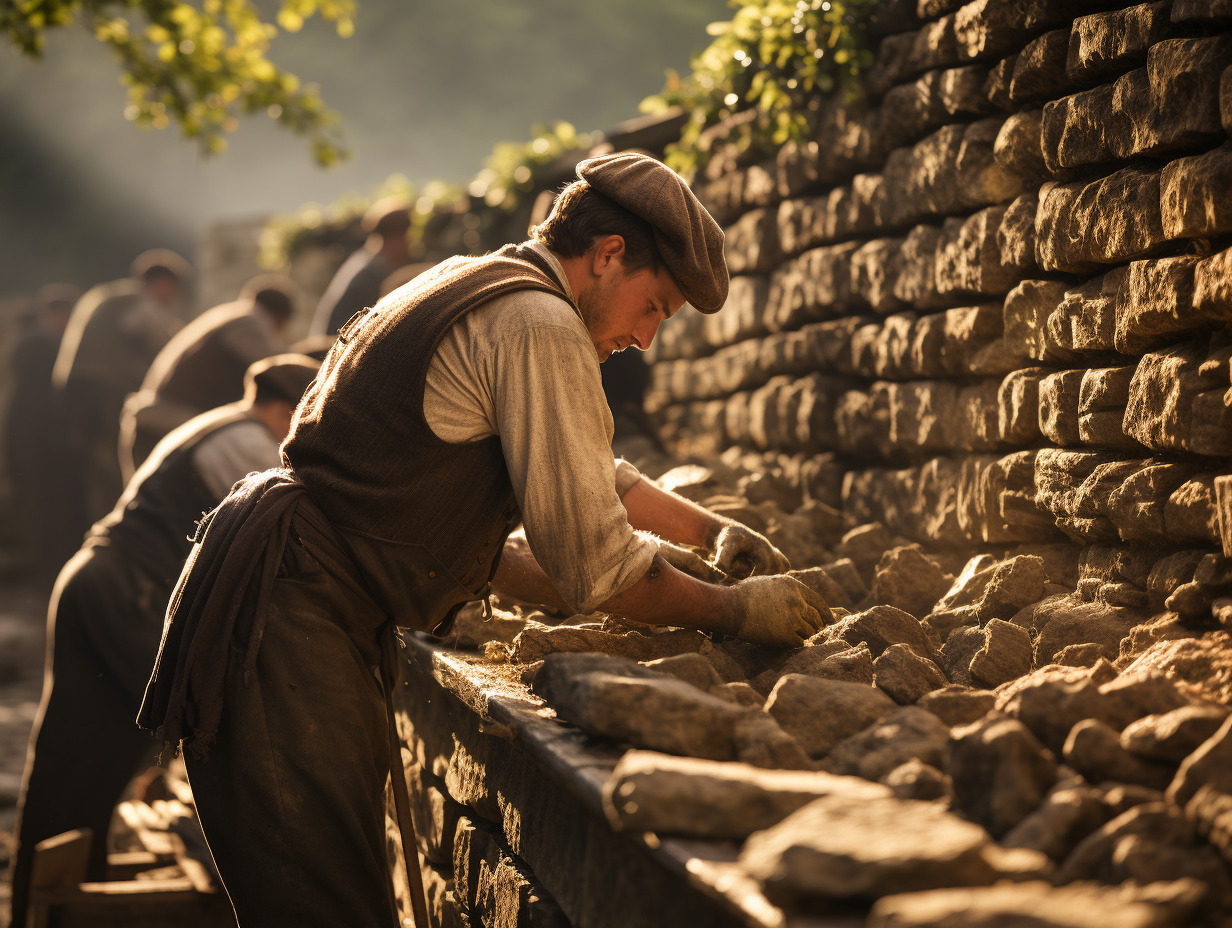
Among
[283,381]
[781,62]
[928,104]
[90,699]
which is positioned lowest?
[90,699]

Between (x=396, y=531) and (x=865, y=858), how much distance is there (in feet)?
4.09

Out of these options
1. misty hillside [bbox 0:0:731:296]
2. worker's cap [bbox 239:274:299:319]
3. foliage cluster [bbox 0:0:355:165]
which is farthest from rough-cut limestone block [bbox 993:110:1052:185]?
misty hillside [bbox 0:0:731:296]

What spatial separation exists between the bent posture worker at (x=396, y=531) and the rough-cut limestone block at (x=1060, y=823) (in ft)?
3.00

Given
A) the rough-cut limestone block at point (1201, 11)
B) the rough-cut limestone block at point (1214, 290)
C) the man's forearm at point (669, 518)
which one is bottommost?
the man's forearm at point (669, 518)

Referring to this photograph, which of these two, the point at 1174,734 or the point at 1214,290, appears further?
the point at 1214,290

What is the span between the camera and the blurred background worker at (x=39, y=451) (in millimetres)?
9648

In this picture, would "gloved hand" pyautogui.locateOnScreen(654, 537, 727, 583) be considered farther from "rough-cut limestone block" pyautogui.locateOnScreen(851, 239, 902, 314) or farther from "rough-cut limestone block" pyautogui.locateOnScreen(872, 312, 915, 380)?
"rough-cut limestone block" pyautogui.locateOnScreen(851, 239, 902, 314)

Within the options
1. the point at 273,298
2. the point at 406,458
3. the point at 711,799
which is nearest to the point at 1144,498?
the point at 711,799

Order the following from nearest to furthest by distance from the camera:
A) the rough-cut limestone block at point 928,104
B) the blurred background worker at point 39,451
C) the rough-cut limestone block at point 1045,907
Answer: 1. the rough-cut limestone block at point 1045,907
2. the rough-cut limestone block at point 928,104
3. the blurred background worker at point 39,451

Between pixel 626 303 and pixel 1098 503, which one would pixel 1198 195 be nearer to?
pixel 1098 503

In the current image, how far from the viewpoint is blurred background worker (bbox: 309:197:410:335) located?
7184 millimetres

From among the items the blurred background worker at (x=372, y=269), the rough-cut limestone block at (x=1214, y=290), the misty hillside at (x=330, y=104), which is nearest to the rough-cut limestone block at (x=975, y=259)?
the rough-cut limestone block at (x=1214, y=290)

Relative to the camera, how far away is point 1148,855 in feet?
4.20

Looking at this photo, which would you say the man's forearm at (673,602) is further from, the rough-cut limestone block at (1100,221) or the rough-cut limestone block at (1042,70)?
the rough-cut limestone block at (1042,70)
